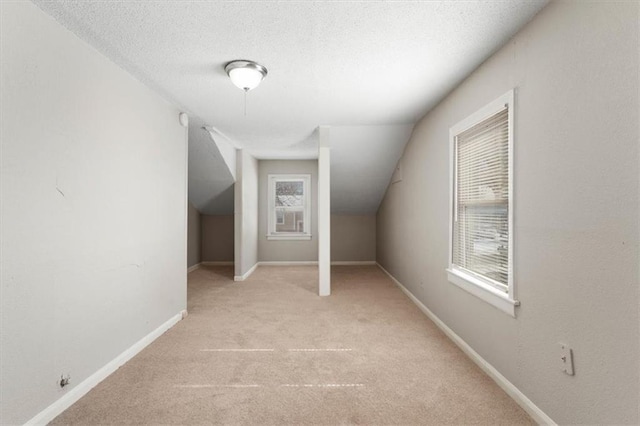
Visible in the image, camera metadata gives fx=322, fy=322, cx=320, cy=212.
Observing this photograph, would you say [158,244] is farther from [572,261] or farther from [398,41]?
[572,261]

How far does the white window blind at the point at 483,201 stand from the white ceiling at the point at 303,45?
55cm

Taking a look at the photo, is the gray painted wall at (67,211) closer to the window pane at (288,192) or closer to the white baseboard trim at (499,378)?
the white baseboard trim at (499,378)

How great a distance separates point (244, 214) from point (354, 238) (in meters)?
2.55

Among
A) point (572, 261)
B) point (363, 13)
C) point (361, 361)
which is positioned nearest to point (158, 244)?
point (361, 361)

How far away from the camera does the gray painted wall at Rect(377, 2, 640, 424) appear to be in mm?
1292

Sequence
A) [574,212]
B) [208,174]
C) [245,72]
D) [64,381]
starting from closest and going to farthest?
[574,212]
[64,381]
[245,72]
[208,174]

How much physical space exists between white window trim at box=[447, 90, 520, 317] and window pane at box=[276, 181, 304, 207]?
4.20 meters

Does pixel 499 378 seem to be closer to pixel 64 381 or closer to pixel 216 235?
pixel 64 381

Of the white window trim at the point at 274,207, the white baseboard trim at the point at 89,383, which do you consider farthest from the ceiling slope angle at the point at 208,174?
the white baseboard trim at the point at 89,383

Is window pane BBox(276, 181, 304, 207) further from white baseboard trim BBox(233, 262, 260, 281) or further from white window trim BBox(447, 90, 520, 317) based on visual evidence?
white window trim BBox(447, 90, 520, 317)

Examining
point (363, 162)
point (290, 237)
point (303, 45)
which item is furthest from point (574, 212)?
point (290, 237)

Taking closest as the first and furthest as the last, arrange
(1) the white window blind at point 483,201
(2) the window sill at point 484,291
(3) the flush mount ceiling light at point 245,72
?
(2) the window sill at point 484,291
(1) the white window blind at point 483,201
(3) the flush mount ceiling light at point 245,72

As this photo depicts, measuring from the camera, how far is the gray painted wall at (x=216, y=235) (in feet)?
22.7

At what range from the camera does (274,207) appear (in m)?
6.86
